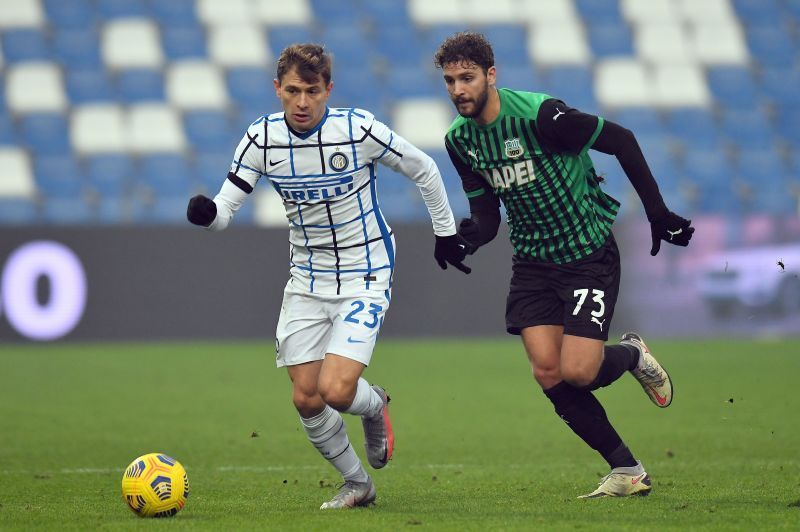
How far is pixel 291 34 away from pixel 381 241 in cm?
1563

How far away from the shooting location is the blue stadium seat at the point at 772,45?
2202 cm

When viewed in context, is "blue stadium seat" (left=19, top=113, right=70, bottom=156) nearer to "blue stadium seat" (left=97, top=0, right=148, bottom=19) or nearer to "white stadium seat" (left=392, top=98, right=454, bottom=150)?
"blue stadium seat" (left=97, top=0, right=148, bottom=19)

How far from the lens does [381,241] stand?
20.5 ft

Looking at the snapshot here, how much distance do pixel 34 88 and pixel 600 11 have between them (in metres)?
9.60

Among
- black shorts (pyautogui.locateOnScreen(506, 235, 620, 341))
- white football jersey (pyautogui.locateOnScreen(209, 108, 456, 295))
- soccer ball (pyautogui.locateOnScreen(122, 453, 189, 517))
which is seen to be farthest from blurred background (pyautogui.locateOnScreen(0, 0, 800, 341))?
soccer ball (pyautogui.locateOnScreen(122, 453, 189, 517))

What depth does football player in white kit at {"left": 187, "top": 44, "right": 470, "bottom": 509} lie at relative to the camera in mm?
5949

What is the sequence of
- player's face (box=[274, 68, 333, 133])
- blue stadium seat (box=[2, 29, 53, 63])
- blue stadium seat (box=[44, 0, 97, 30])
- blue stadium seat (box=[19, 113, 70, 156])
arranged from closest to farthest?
player's face (box=[274, 68, 333, 133]) → blue stadium seat (box=[19, 113, 70, 156]) → blue stadium seat (box=[2, 29, 53, 63]) → blue stadium seat (box=[44, 0, 97, 30])

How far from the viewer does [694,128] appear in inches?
835

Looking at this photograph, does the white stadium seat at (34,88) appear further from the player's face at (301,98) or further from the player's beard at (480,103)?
the player's beard at (480,103)

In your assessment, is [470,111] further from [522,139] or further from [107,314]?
[107,314]

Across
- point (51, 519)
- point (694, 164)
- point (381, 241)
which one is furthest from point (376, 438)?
point (694, 164)

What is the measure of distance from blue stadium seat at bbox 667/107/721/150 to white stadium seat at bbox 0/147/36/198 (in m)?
10.2

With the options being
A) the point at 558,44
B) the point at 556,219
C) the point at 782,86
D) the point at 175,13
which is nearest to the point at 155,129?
the point at 175,13

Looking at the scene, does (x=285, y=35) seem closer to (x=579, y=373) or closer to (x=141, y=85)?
(x=141, y=85)
